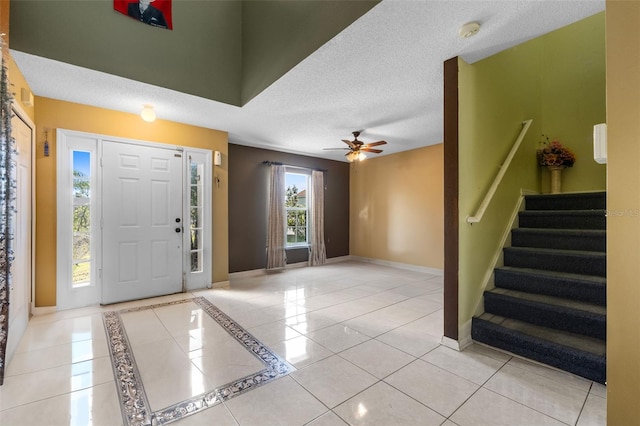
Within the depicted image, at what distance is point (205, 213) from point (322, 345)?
2867mm

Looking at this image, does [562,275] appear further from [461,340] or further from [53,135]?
[53,135]

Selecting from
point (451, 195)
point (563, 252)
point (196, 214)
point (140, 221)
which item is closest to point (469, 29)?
point (451, 195)

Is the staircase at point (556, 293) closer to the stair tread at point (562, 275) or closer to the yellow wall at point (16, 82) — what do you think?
the stair tread at point (562, 275)

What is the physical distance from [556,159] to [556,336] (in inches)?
109

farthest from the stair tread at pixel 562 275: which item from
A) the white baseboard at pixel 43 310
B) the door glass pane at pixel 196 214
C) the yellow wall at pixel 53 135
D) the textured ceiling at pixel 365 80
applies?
the white baseboard at pixel 43 310

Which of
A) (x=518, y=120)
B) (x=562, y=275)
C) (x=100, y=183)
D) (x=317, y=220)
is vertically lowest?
(x=562, y=275)

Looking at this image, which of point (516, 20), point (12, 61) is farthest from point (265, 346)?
point (12, 61)

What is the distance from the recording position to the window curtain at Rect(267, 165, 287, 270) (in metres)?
5.70

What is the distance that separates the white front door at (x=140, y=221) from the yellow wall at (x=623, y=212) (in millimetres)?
4485

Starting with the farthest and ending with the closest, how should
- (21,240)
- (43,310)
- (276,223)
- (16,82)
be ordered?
(276,223), (43,310), (21,240), (16,82)

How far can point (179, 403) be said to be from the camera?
177 centimetres

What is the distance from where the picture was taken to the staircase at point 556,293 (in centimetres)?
212

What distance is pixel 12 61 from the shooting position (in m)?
2.46

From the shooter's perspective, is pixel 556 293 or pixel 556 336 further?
pixel 556 293
